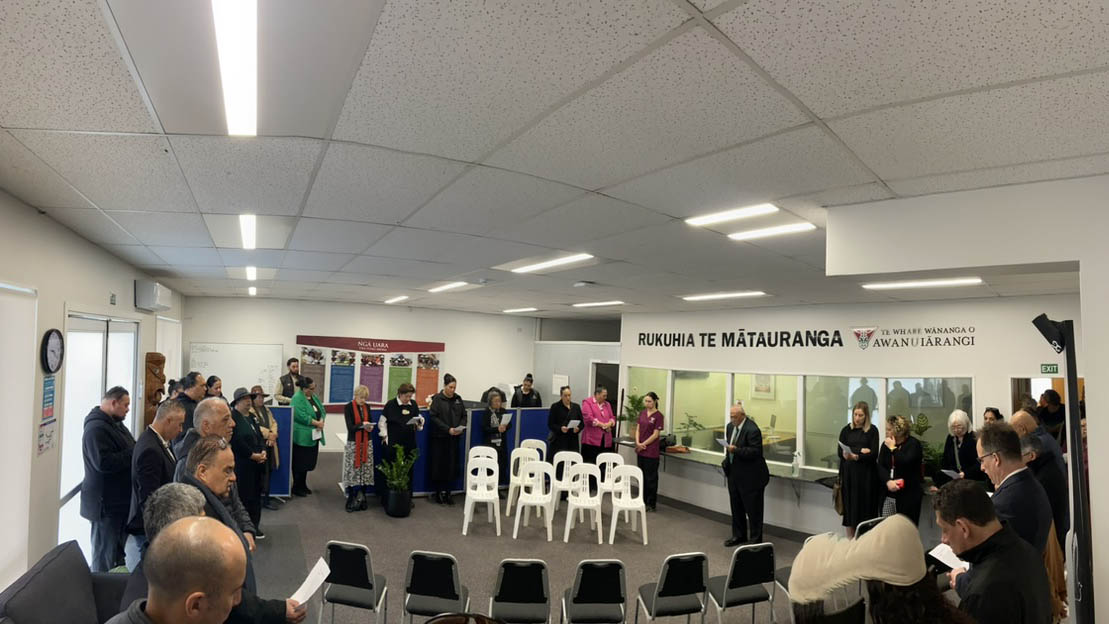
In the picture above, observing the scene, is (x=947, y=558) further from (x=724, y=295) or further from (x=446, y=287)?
(x=446, y=287)

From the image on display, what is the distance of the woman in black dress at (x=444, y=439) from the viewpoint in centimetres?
759

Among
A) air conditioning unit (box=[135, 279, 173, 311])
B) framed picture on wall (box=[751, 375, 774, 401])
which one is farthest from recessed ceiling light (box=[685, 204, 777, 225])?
air conditioning unit (box=[135, 279, 173, 311])

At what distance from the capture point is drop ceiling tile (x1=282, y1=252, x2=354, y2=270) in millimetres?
5406

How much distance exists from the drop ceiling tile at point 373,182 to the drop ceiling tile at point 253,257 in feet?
6.55

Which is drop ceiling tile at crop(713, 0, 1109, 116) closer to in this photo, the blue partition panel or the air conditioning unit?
the air conditioning unit

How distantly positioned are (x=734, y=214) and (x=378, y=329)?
32.6 ft

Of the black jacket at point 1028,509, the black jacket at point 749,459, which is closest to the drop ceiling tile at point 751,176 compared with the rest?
the black jacket at point 1028,509

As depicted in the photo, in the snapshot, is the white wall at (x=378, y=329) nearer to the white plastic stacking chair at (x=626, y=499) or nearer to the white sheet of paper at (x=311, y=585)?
the white plastic stacking chair at (x=626, y=499)

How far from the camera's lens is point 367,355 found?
11.9 metres

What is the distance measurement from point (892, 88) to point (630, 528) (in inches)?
245

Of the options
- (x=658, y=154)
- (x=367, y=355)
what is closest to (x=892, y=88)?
(x=658, y=154)

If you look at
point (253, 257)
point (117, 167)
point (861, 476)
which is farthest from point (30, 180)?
point (861, 476)

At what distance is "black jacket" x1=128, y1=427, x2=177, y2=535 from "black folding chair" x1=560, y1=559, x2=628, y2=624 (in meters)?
2.58

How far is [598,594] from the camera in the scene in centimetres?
358
